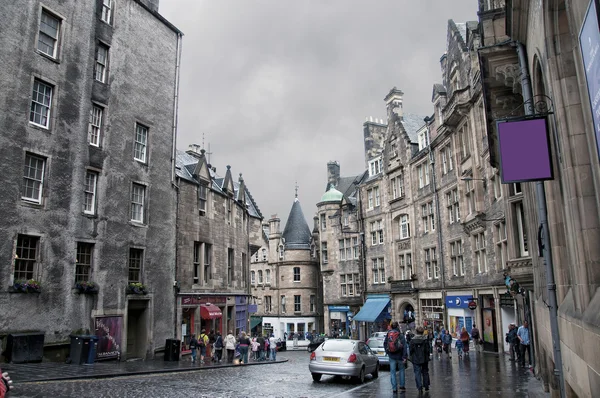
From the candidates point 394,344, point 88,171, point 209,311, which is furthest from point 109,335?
point 394,344

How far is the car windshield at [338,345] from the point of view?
15402mm

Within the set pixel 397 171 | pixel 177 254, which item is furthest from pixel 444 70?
pixel 177 254

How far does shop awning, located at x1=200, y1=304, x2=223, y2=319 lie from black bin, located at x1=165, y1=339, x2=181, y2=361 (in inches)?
245

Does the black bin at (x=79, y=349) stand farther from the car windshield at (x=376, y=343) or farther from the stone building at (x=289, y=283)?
the stone building at (x=289, y=283)

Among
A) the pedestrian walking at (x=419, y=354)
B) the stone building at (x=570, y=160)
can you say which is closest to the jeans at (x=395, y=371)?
the pedestrian walking at (x=419, y=354)

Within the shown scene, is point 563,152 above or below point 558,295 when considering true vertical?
above

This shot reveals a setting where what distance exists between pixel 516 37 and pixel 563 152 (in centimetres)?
497

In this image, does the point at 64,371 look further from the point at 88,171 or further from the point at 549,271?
the point at 549,271

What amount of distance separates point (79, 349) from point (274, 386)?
860 centimetres

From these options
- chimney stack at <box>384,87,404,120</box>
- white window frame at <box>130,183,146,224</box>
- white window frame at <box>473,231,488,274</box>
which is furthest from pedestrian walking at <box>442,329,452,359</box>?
chimney stack at <box>384,87,404,120</box>

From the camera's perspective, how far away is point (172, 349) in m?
22.1

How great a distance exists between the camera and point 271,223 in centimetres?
6375

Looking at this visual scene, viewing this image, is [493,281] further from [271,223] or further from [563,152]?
[271,223]

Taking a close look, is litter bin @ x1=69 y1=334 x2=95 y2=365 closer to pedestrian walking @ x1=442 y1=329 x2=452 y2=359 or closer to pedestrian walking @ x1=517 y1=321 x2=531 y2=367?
pedestrian walking @ x1=517 y1=321 x2=531 y2=367
